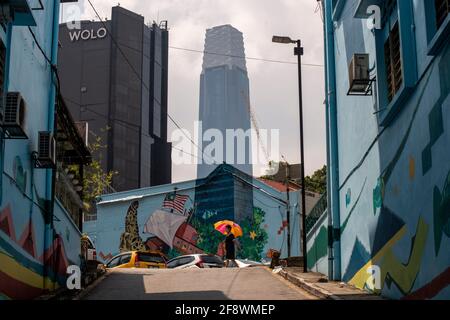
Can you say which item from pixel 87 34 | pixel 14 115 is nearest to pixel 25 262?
pixel 14 115

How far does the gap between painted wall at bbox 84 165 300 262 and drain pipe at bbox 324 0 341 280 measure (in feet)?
62.8

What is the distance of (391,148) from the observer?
10.4 metres

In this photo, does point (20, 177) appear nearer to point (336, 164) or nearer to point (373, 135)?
point (373, 135)

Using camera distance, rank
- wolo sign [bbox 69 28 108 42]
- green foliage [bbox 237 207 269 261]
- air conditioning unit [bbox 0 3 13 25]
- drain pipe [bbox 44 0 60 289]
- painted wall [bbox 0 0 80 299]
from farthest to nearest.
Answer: wolo sign [bbox 69 28 108 42] → green foliage [bbox 237 207 269 261] → drain pipe [bbox 44 0 60 289] → painted wall [bbox 0 0 80 299] → air conditioning unit [bbox 0 3 13 25]

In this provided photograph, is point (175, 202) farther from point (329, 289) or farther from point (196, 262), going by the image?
point (329, 289)

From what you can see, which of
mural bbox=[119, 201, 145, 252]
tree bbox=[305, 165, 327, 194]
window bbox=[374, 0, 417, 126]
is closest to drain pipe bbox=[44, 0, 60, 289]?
window bbox=[374, 0, 417, 126]

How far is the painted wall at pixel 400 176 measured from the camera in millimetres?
7934

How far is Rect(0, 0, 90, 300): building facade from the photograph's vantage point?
31.5 ft

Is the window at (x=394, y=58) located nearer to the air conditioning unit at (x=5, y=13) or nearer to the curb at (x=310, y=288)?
the curb at (x=310, y=288)

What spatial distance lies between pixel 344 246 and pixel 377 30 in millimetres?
5268

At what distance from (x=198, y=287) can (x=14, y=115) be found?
6.40m
